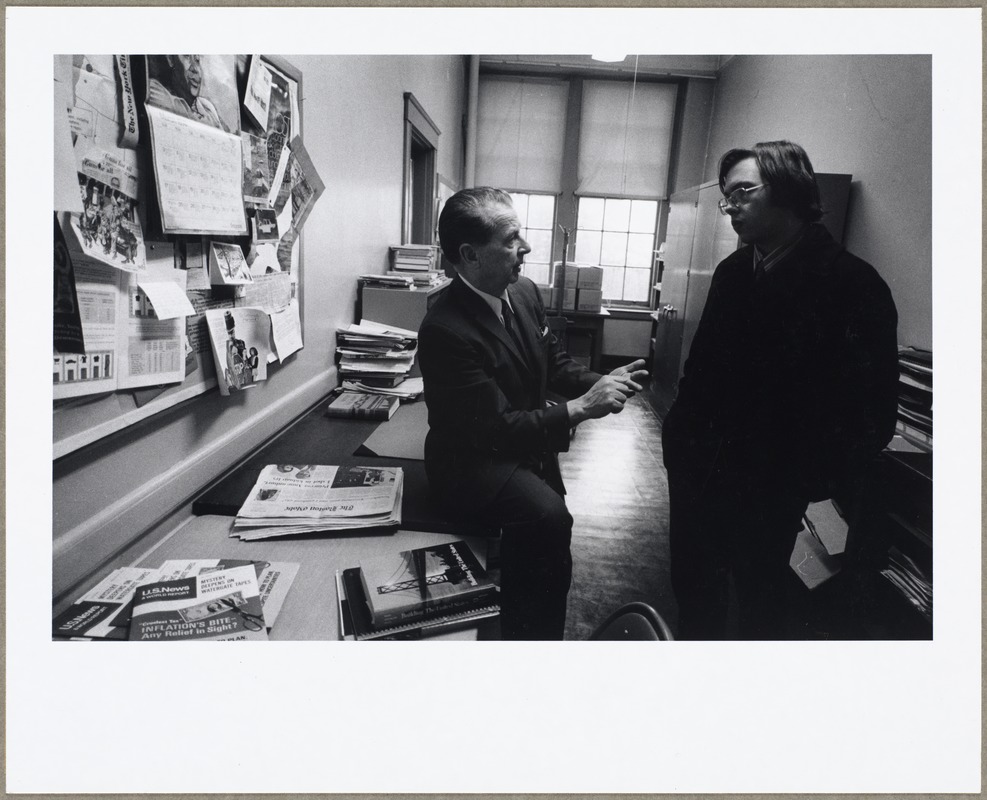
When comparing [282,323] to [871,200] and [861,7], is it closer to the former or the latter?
[861,7]

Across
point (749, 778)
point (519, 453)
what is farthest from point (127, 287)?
point (749, 778)

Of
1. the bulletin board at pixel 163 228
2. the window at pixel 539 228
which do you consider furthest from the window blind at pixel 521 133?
the bulletin board at pixel 163 228

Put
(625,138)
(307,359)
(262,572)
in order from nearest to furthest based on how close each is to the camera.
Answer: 1. (262,572)
2. (307,359)
3. (625,138)

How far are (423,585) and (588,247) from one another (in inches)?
230

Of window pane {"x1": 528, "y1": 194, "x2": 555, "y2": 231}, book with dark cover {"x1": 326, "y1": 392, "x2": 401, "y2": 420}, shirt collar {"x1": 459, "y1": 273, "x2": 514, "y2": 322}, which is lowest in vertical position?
book with dark cover {"x1": 326, "y1": 392, "x2": 401, "y2": 420}

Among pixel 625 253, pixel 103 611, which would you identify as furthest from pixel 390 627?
pixel 625 253

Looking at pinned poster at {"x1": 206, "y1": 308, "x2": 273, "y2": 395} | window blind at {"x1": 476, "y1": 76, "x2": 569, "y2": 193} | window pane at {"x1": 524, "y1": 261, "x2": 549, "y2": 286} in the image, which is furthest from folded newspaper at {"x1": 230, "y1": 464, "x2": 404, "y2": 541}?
window pane at {"x1": 524, "y1": 261, "x2": 549, "y2": 286}

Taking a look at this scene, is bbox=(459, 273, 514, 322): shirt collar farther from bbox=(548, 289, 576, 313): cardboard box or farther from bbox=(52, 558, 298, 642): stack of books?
bbox=(548, 289, 576, 313): cardboard box

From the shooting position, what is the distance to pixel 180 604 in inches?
31.9

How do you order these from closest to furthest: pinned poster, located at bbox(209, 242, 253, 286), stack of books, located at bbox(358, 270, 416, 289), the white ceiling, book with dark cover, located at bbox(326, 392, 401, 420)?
pinned poster, located at bbox(209, 242, 253, 286), book with dark cover, located at bbox(326, 392, 401, 420), stack of books, located at bbox(358, 270, 416, 289), the white ceiling

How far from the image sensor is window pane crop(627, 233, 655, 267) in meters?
6.19

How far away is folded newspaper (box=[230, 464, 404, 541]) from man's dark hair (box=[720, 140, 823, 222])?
110 cm

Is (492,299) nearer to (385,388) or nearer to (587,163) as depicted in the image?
(385,388)

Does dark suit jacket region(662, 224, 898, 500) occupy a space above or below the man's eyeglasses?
below
